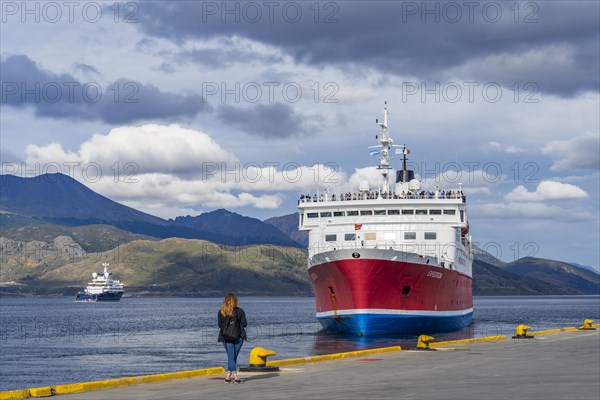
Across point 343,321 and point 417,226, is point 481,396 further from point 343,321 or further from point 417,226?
point 417,226

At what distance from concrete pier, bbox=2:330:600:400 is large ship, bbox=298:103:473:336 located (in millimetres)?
22211

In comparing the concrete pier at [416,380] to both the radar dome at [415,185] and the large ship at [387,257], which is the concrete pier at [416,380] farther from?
the radar dome at [415,185]

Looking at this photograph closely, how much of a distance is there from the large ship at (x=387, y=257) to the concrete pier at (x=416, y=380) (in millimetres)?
22211

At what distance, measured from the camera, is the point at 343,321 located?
2137 inches

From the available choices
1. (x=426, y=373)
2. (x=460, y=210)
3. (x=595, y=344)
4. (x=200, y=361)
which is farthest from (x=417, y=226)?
(x=426, y=373)

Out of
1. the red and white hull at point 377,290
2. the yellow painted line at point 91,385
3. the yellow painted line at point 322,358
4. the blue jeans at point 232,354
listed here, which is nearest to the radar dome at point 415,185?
the red and white hull at point 377,290

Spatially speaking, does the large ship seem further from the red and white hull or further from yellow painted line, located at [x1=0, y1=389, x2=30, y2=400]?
yellow painted line, located at [x1=0, y1=389, x2=30, y2=400]

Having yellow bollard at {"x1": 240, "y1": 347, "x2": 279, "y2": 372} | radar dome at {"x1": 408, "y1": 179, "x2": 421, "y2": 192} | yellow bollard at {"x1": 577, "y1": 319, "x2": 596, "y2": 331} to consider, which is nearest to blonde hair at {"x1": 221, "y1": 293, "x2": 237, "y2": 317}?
yellow bollard at {"x1": 240, "y1": 347, "x2": 279, "y2": 372}

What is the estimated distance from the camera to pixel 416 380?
67.5 ft

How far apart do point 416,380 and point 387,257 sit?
103 ft

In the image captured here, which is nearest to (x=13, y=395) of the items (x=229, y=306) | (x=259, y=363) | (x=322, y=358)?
(x=229, y=306)

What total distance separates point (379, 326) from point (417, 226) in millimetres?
10433

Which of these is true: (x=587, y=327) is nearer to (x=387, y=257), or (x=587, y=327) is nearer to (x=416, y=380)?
(x=387, y=257)

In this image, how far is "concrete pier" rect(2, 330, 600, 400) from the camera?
17.7 metres
